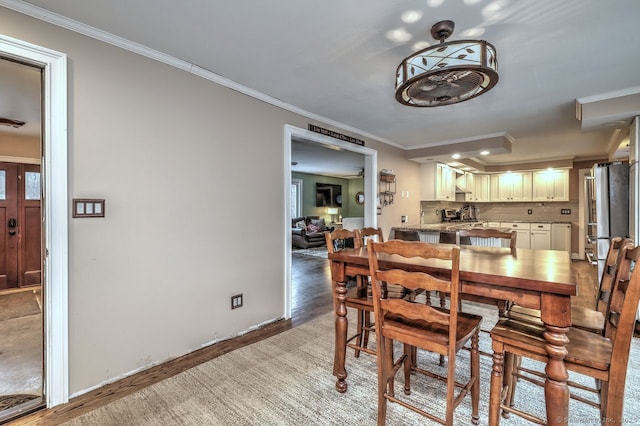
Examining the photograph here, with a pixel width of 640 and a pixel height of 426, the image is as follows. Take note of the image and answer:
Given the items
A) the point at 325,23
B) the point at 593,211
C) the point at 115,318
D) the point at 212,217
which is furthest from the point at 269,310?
the point at 593,211

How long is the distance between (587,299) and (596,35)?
3.27 metres

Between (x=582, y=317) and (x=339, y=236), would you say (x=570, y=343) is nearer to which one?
(x=582, y=317)

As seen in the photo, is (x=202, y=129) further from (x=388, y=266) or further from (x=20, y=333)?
(x=20, y=333)

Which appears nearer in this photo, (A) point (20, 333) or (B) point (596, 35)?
(B) point (596, 35)

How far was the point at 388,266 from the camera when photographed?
1806mm

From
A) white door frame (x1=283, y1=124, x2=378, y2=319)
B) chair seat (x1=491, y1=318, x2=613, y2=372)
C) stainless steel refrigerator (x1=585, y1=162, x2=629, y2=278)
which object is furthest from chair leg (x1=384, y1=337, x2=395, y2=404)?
stainless steel refrigerator (x1=585, y1=162, x2=629, y2=278)

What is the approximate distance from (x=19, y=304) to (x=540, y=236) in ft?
29.8

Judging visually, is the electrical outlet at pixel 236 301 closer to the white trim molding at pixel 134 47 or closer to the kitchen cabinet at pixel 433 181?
the white trim molding at pixel 134 47

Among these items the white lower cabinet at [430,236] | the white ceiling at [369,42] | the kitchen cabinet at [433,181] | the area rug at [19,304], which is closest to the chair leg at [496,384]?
the white ceiling at [369,42]

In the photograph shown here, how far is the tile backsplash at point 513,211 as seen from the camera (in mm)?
6507

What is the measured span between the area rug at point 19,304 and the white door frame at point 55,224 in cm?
226

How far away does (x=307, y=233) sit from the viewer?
27.7 ft

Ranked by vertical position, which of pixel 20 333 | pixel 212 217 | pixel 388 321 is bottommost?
pixel 20 333

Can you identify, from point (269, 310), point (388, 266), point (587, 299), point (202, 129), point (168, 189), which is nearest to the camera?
point (388, 266)
